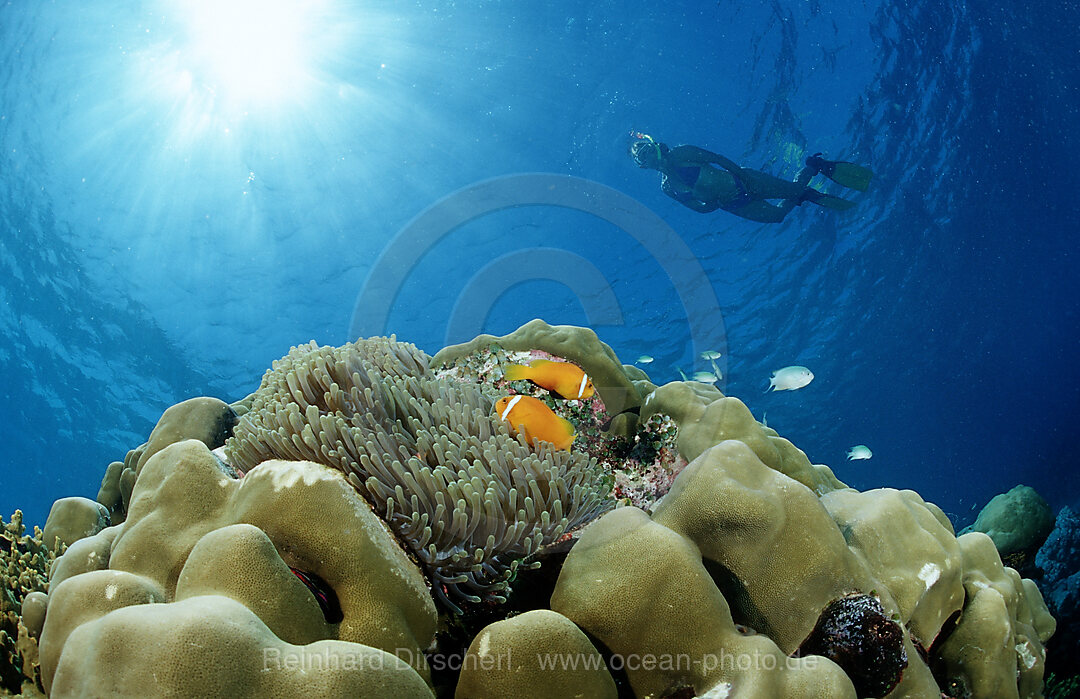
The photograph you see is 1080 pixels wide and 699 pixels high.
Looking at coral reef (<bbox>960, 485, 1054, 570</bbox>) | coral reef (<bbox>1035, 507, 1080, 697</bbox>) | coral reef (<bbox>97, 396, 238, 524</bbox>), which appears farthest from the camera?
coral reef (<bbox>960, 485, 1054, 570</bbox>)

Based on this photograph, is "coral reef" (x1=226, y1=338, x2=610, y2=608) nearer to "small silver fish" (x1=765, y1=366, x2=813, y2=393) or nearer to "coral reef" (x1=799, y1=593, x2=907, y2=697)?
"coral reef" (x1=799, y1=593, x2=907, y2=697)

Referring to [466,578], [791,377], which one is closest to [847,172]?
[791,377]

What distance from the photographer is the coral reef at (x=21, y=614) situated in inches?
81.1

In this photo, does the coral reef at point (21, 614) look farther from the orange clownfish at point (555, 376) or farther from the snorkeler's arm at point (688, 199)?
the snorkeler's arm at point (688, 199)

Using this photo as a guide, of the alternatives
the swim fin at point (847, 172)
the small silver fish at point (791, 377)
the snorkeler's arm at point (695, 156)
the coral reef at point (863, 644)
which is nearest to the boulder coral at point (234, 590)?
the coral reef at point (863, 644)

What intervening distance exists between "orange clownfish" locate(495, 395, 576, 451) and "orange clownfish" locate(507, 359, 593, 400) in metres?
0.40

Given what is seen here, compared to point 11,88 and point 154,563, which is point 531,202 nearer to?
point 11,88

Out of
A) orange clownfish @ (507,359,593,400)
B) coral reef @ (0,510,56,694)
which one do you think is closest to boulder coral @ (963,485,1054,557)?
orange clownfish @ (507,359,593,400)

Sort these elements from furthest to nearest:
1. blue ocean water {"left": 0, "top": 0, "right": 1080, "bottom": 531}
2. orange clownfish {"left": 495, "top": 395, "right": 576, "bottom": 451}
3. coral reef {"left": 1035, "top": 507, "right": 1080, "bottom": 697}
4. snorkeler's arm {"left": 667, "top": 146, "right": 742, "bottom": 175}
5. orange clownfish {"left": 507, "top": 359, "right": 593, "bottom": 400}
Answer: blue ocean water {"left": 0, "top": 0, "right": 1080, "bottom": 531} < snorkeler's arm {"left": 667, "top": 146, "right": 742, "bottom": 175} < coral reef {"left": 1035, "top": 507, "right": 1080, "bottom": 697} < orange clownfish {"left": 507, "top": 359, "right": 593, "bottom": 400} < orange clownfish {"left": 495, "top": 395, "right": 576, "bottom": 451}

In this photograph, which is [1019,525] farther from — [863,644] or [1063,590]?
[863,644]

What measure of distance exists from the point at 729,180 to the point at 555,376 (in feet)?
33.4

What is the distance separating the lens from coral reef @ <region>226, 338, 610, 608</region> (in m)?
2.14

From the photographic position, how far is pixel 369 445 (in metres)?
2.21

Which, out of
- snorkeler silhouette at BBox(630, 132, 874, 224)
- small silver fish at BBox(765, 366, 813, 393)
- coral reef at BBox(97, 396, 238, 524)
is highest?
snorkeler silhouette at BBox(630, 132, 874, 224)
